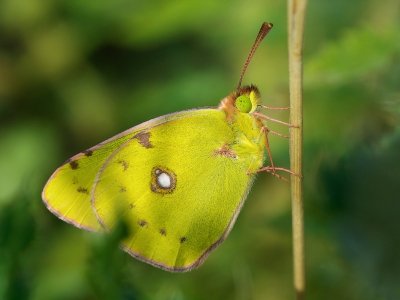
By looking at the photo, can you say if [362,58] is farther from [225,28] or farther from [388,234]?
[225,28]

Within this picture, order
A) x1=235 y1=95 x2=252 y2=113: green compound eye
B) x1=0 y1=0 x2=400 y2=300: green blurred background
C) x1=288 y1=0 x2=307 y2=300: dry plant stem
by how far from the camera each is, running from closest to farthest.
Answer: x1=288 y1=0 x2=307 y2=300: dry plant stem < x1=0 y1=0 x2=400 y2=300: green blurred background < x1=235 y1=95 x2=252 y2=113: green compound eye

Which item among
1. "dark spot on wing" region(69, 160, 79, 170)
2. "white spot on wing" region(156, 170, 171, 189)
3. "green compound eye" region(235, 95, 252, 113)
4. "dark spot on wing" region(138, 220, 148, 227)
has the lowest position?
"dark spot on wing" region(138, 220, 148, 227)

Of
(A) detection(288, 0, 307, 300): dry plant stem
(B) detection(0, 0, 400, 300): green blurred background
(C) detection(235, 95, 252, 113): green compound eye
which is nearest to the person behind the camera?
(A) detection(288, 0, 307, 300): dry plant stem

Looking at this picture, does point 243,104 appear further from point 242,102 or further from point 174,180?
point 174,180

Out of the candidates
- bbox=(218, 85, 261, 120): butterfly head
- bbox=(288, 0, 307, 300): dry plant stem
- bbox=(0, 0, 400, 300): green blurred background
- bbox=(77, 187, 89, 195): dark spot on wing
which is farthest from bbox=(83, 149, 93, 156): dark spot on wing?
bbox=(288, 0, 307, 300): dry plant stem

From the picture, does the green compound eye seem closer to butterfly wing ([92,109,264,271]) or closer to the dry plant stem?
butterfly wing ([92,109,264,271])

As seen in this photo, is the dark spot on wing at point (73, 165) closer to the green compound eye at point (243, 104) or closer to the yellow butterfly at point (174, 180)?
the yellow butterfly at point (174, 180)

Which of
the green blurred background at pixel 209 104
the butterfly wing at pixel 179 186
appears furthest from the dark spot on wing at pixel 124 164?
the green blurred background at pixel 209 104
